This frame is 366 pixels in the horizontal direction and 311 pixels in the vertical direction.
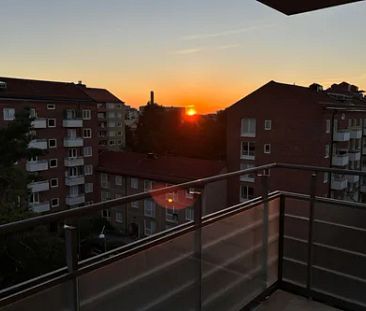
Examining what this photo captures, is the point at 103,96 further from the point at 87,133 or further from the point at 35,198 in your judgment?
the point at 35,198

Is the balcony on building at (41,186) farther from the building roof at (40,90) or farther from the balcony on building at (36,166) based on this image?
the building roof at (40,90)

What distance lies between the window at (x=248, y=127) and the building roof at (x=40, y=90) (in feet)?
31.5

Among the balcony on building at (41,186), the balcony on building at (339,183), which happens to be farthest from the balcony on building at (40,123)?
the balcony on building at (339,183)

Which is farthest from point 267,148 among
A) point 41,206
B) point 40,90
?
point 41,206

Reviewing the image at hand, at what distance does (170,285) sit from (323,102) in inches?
635

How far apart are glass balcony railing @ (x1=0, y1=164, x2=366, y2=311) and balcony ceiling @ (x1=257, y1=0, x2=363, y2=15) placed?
2.93 ft

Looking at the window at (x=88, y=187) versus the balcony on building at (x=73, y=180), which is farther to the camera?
the window at (x=88, y=187)

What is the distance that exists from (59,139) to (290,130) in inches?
503

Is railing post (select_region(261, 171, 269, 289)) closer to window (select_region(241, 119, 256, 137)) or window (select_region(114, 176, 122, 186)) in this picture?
window (select_region(241, 119, 256, 137))

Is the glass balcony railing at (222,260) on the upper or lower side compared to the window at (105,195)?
upper

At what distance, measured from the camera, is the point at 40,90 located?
1955 cm

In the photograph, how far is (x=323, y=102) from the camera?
16.2 meters

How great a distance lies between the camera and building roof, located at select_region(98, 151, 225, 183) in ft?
56.3

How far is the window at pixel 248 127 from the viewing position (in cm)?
1781
